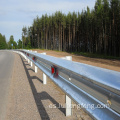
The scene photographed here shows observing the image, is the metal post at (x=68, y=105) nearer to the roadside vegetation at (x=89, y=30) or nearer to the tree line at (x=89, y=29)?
the roadside vegetation at (x=89, y=30)

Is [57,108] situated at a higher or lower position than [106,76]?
lower

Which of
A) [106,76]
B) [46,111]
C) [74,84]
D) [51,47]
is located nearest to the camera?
[106,76]

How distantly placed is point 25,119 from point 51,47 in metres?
77.7

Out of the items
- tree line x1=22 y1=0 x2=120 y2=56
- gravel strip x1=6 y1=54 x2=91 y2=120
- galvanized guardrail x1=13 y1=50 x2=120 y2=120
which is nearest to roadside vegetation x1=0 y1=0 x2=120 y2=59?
tree line x1=22 y1=0 x2=120 y2=56

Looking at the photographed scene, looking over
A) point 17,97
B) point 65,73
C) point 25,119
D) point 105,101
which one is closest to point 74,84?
point 65,73

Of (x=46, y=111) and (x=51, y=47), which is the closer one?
(x=46, y=111)

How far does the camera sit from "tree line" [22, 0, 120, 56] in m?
42.6

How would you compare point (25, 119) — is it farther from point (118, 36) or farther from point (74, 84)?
point (118, 36)

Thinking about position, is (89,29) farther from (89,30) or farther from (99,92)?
(99,92)

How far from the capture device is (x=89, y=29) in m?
55.0

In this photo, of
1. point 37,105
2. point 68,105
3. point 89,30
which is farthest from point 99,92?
point 89,30

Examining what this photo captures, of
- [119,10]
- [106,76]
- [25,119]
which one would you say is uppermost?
[119,10]

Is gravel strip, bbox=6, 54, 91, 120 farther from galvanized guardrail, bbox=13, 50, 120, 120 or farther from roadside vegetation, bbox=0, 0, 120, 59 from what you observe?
roadside vegetation, bbox=0, 0, 120, 59

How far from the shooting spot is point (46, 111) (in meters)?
3.55
